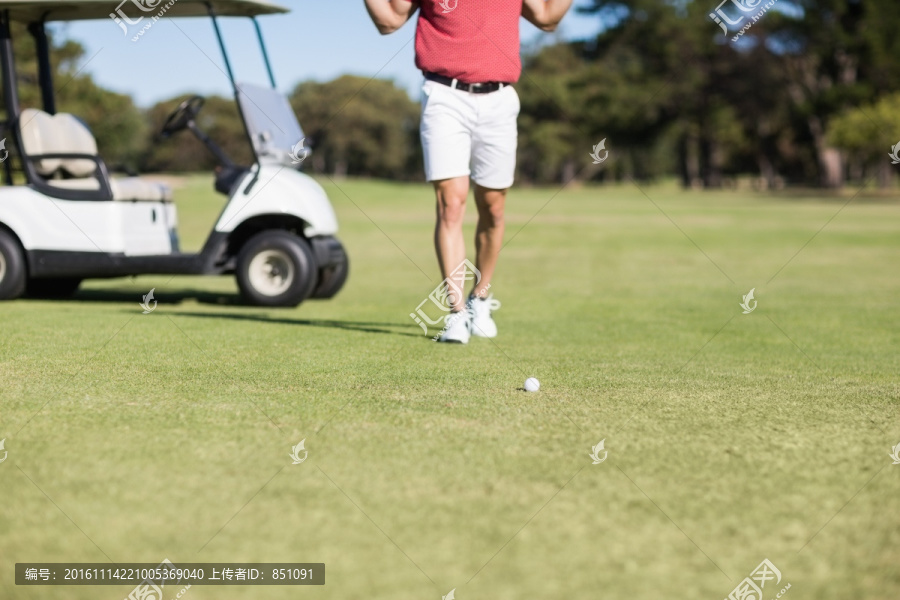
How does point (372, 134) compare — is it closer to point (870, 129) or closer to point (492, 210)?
point (870, 129)

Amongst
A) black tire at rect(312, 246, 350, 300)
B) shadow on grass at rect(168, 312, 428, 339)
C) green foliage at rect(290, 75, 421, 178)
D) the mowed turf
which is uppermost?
the mowed turf

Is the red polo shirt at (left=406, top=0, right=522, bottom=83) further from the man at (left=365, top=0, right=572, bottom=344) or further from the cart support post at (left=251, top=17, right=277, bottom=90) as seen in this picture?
the cart support post at (left=251, top=17, right=277, bottom=90)

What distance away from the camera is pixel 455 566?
85.7 inches

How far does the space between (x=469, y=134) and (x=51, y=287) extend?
452 cm

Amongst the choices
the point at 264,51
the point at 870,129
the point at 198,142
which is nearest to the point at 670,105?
the point at 870,129

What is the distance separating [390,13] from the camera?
5695 millimetres

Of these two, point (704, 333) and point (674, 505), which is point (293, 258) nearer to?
point (704, 333)

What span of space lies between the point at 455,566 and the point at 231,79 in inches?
264

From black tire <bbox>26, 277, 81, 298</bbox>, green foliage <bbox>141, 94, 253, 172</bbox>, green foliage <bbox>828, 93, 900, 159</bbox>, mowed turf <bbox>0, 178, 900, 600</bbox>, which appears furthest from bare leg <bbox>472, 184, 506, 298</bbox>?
green foliage <bbox>141, 94, 253, 172</bbox>

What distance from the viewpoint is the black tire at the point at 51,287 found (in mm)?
8555

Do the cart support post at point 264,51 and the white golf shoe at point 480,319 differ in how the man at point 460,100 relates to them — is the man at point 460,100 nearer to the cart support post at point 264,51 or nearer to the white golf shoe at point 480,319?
the white golf shoe at point 480,319

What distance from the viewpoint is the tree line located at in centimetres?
5241

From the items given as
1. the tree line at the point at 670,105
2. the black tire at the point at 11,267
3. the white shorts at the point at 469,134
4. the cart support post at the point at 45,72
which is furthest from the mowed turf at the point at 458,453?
the tree line at the point at 670,105

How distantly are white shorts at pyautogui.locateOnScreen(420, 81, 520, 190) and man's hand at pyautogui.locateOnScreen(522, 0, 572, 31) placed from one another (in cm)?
47
